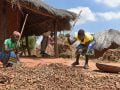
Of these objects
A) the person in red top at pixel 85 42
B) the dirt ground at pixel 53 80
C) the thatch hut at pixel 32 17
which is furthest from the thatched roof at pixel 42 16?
the dirt ground at pixel 53 80

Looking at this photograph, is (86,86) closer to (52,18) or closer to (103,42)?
(52,18)

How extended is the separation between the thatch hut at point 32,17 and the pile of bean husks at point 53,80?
4.17 m

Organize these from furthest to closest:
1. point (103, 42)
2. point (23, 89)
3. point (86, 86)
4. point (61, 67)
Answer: point (103, 42), point (61, 67), point (86, 86), point (23, 89)

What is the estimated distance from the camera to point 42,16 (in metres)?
16.0

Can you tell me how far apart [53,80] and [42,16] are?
8.40m

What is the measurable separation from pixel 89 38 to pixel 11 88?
386 centimetres

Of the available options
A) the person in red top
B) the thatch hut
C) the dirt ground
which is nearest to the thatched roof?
the thatch hut

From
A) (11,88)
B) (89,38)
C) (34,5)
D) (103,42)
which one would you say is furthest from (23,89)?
(103,42)

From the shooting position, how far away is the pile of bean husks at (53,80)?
24.2ft

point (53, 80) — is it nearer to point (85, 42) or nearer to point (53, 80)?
point (53, 80)

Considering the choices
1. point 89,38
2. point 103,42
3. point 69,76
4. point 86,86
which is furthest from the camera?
point 103,42

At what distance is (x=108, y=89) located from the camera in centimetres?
754

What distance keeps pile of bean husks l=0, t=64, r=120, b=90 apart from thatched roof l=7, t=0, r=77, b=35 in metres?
4.22

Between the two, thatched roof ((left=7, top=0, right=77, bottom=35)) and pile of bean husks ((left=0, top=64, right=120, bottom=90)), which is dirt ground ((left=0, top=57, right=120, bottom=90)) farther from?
thatched roof ((left=7, top=0, right=77, bottom=35))
